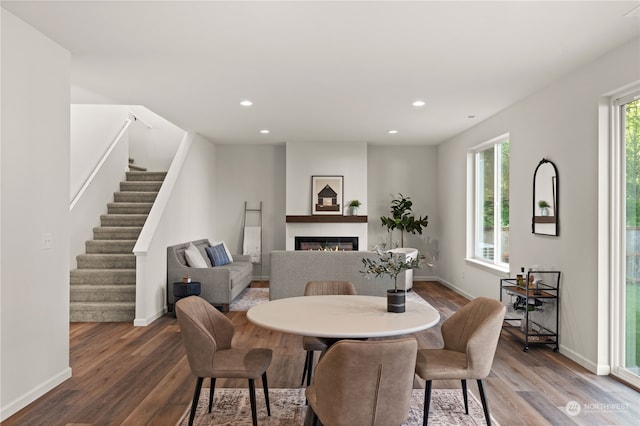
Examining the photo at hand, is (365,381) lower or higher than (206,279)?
higher

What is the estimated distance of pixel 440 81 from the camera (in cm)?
448

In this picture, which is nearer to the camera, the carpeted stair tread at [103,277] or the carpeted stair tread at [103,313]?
the carpeted stair tread at [103,313]

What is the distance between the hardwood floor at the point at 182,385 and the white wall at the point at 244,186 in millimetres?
3958

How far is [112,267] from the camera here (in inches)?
239

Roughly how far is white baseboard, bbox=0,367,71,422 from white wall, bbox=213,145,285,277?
17.4ft

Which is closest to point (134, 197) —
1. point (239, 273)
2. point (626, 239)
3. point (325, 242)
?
point (239, 273)

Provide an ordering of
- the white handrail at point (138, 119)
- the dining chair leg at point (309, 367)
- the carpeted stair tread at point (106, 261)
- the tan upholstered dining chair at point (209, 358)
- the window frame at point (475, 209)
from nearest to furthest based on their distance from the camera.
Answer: the tan upholstered dining chair at point (209, 358), the dining chair leg at point (309, 367), the carpeted stair tread at point (106, 261), the window frame at point (475, 209), the white handrail at point (138, 119)

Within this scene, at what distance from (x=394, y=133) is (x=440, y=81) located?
2.98 m

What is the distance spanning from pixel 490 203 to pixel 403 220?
201 cm

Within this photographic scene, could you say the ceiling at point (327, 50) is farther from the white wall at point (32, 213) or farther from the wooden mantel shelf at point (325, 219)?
the wooden mantel shelf at point (325, 219)

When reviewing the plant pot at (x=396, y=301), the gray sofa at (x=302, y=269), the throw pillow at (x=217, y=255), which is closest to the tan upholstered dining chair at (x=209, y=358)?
the plant pot at (x=396, y=301)

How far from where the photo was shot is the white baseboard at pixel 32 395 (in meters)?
2.90

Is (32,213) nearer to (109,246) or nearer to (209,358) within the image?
(209,358)

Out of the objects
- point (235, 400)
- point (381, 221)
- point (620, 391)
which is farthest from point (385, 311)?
point (381, 221)
